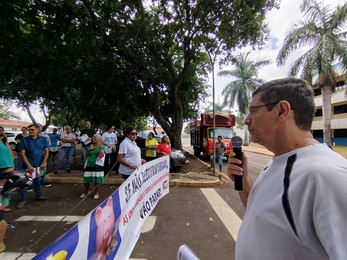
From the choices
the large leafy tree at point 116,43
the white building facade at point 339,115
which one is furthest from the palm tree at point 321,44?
the white building facade at point 339,115

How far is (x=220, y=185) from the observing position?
328 inches

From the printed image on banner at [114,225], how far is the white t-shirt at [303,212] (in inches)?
42.4

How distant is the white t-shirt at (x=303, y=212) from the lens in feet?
2.58

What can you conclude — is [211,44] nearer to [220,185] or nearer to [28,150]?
[220,185]

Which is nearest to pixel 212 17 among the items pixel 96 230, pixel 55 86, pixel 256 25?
pixel 256 25

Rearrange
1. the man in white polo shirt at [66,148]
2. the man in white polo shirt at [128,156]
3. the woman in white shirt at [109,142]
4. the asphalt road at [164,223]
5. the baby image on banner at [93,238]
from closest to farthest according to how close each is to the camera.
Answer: the baby image on banner at [93,238] → the asphalt road at [164,223] → the man in white polo shirt at [128,156] → the man in white polo shirt at [66,148] → the woman in white shirt at [109,142]

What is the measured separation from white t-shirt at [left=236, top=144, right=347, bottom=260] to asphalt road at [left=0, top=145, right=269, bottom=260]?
204 centimetres

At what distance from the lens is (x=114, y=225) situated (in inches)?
99.8

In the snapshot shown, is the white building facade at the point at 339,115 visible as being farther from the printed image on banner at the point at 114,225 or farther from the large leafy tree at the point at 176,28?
the printed image on banner at the point at 114,225

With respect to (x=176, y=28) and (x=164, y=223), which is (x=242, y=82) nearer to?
(x=176, y=28)

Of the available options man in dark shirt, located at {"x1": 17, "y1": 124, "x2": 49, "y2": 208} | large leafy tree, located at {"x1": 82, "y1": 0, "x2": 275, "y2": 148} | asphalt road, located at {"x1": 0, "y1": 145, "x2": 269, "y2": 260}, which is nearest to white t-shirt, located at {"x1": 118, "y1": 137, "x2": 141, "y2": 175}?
asphalt road, located at {"x1": 0, "y1": 145, "x2": 269, "y2": 260}

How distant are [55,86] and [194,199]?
23.3 ft

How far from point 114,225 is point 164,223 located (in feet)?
7.87

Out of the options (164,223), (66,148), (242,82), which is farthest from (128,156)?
(242,82)
